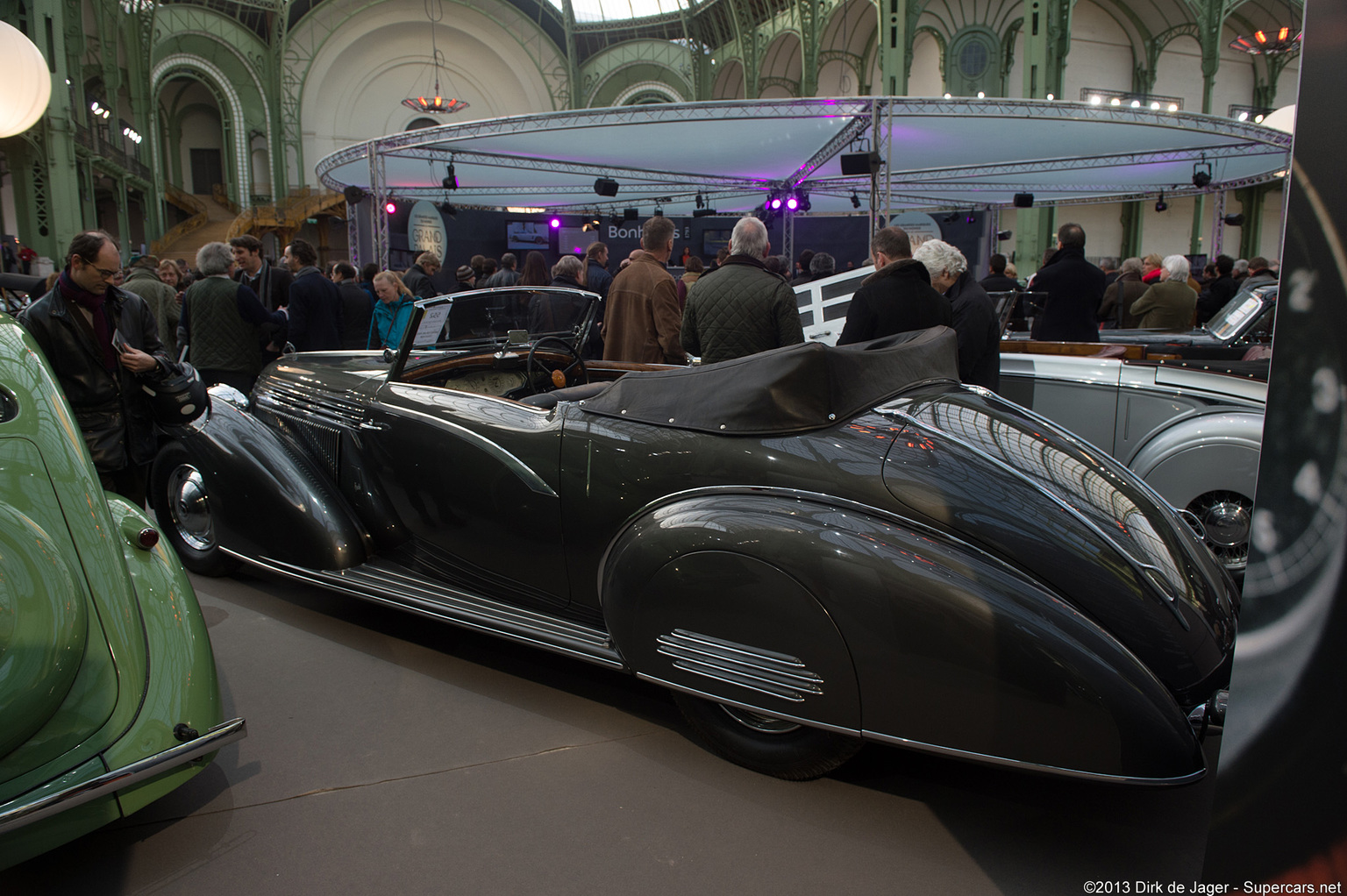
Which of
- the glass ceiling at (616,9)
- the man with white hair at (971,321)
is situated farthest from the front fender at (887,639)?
the glass ceiling at (616,9)

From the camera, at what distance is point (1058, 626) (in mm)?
1776

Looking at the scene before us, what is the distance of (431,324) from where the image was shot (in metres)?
3.31

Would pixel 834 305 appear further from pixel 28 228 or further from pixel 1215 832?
pixel 28 228

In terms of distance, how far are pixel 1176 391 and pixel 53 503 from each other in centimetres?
427

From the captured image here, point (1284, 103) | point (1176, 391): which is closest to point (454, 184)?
point (1176, 391)

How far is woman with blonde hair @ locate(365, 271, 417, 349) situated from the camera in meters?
6.30

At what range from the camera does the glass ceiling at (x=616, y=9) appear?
93.6 feet

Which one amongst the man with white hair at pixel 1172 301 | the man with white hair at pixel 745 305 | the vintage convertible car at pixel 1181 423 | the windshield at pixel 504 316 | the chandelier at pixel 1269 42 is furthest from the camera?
the chandelier at pixel 1269 42

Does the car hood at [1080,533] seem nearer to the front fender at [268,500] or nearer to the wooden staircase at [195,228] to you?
the front fender at [268,500]

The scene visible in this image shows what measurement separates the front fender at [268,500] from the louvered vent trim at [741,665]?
1505mm

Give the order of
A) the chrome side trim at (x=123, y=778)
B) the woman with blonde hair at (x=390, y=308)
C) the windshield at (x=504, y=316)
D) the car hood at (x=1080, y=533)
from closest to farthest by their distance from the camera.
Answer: the chrome side trim at (x=123, y=778), the car hood at (x=1080, y=533), the windshield at (x=504, y=316), the woman with blonde hair at (x=390, y=308)

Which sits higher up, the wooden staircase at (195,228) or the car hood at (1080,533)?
the wooden staircase at (195,228)

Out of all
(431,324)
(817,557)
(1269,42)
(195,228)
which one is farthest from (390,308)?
(195,228)

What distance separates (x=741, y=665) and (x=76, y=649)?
4.96 ft
